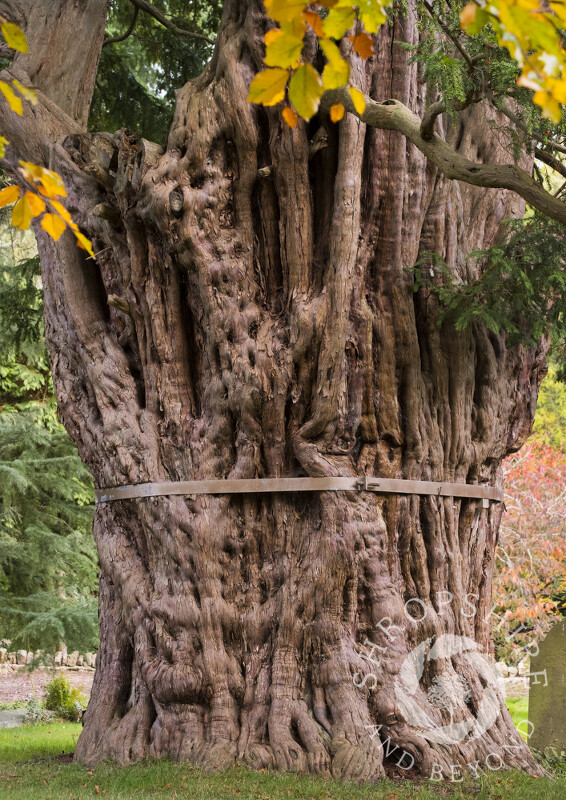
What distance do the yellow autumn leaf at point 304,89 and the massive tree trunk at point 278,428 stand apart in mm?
3984

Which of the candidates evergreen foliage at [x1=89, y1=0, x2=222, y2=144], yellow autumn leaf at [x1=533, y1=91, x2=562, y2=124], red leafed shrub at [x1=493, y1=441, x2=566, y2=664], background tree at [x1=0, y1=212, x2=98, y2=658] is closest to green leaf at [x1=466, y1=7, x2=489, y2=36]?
yellow autumn leaf at [x1=533, y1=91, x2=562, y2=124]

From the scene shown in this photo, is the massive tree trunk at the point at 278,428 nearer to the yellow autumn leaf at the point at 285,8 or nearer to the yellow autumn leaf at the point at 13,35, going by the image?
the yellow autumn leaf at the point at 13,35

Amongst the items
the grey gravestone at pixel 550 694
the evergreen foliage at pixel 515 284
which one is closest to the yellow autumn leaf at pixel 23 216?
the evergreen foliage at pixel 515 284

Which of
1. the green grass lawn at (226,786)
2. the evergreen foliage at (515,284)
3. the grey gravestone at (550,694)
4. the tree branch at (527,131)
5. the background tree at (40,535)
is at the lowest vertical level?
the green grass lawn at (226,786)

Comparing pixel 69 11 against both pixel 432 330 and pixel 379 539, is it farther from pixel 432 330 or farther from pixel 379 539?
pixel 379 539

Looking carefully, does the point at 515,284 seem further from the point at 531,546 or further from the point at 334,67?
the point at 531,546

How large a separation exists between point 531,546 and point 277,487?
29.3ft

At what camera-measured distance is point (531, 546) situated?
551 inches

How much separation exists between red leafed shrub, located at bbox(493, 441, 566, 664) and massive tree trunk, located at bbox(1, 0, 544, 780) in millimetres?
6356

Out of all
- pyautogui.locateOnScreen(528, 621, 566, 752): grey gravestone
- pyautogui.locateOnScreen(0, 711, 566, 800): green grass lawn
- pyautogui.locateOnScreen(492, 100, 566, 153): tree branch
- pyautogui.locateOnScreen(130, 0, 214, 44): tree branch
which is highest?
pyautogui.locateOnScreen(130, 0, 214, 44): tree branch

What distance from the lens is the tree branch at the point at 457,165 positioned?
16.8 ft

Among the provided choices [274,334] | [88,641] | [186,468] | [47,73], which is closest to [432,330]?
[274,334]

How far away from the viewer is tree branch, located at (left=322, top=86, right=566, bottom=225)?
201 inches

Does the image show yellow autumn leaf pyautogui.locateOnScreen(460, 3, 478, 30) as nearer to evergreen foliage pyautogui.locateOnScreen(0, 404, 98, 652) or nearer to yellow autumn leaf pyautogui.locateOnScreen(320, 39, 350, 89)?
yellow autumn leaf pyautogui.locateOnScreen(320, 39, 350, 89)
